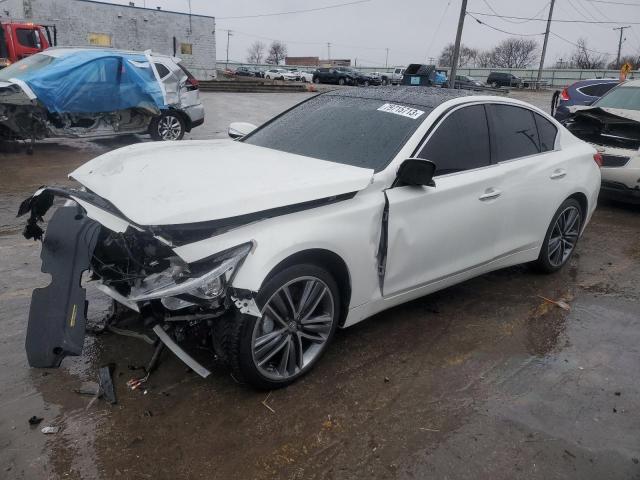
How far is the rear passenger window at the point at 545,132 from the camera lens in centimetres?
475

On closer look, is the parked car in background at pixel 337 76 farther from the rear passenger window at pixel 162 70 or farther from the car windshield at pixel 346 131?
the car windshield at pixel 346 131

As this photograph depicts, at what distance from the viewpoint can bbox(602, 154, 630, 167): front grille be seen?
7303 millimetres

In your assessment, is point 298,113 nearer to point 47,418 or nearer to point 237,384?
point 237,384

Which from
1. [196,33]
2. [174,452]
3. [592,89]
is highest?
[196,33]

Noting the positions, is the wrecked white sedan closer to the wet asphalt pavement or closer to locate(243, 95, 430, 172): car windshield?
locate(243, 95, 430, 172): car windshield

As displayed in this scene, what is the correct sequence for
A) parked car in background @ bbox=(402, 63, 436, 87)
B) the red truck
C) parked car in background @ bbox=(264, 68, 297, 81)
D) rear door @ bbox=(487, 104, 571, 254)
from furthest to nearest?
parked car in background @ bbox=(264, 68, 297, 81) < the red truck < parked car in background @ bbox=(402, 63, 436, 87) < rear door @ bbox=(487, 104, 571, 254)

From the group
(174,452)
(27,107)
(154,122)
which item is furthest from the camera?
(154,122)

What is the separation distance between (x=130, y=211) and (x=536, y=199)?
10.6 feet

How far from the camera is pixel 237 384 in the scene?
3176 millimetres

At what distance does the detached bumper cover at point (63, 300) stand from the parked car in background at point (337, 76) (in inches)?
1711

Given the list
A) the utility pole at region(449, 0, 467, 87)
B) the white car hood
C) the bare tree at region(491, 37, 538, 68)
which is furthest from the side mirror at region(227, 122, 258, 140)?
the bare tree at region(491, 37, 538, 68)

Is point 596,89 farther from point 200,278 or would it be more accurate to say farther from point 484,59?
point 484,59

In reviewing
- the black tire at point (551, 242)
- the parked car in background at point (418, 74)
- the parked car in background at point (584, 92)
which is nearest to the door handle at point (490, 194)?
the black tire at point (551, 242)

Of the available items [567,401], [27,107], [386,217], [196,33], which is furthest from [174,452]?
[196,33]
